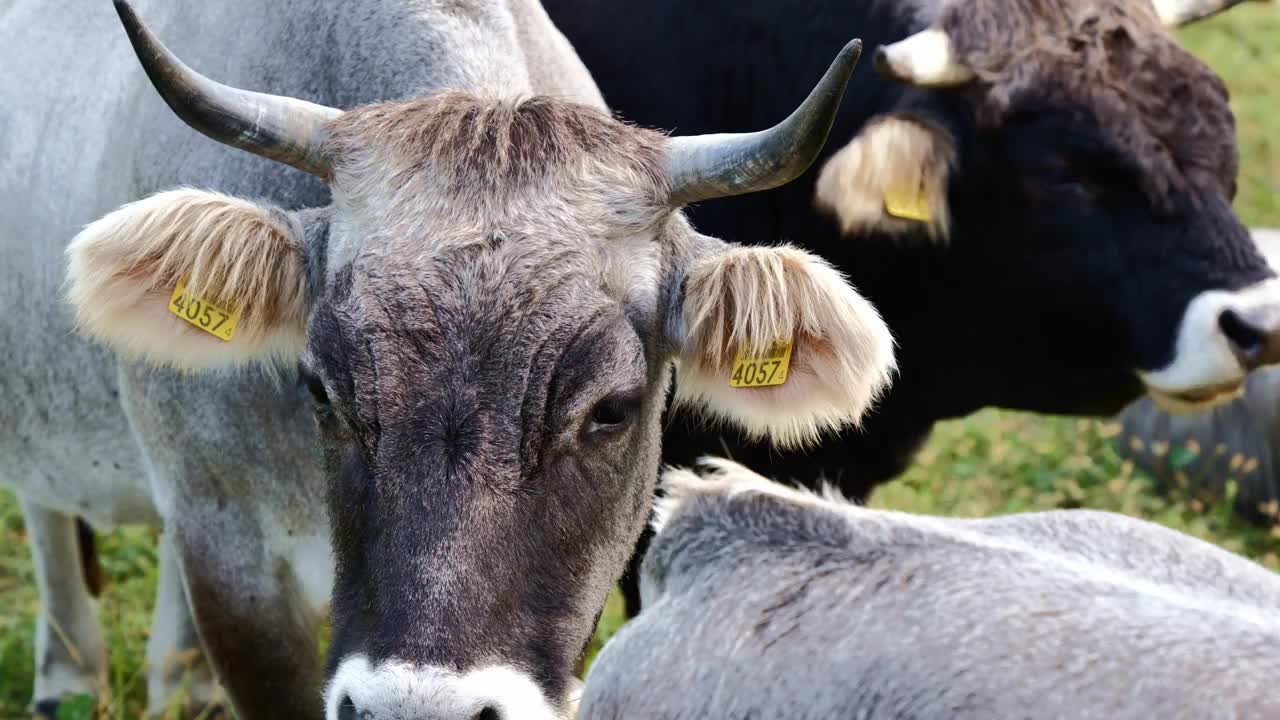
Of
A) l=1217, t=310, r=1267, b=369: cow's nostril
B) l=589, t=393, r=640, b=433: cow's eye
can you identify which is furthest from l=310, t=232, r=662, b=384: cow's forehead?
l=1217, t=310, r=1267, b=369: cow's nostril

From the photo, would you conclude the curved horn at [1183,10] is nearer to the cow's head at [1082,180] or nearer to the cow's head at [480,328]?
the cow's head at [1082,180]

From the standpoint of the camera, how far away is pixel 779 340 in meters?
3.07

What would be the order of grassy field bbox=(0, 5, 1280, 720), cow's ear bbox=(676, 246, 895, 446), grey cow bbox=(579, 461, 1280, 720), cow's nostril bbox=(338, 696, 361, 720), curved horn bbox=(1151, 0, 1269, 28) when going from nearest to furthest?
grey cow bbox=(579, 461, 1280, 720)
cow's nostril bbox=(338, 696, 361, 720)
cow's ear bbox=(676, 246, 895, 446)
curved horn bbox=(1151, 0, 1269, 28)
grassy field bbox=(0, 5, 1280, 720)

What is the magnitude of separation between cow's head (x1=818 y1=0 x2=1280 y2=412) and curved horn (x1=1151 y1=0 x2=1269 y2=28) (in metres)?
0.45

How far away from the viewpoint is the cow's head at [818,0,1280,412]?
14.3ft

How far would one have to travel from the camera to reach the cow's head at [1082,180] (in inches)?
172

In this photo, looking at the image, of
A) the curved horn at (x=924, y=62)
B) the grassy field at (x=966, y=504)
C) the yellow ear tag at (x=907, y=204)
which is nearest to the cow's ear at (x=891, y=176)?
the yellow ear tag at (x=907, y=204)

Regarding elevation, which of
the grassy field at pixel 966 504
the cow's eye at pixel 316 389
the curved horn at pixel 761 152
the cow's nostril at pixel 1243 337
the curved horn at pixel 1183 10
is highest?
the curved horn at pixel 761 152

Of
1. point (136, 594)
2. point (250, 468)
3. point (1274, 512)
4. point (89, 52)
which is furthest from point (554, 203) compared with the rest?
point (1274, 512)

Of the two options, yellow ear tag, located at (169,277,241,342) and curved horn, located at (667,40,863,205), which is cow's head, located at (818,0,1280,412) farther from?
yellow ear tag, located at (169,277,241,342)

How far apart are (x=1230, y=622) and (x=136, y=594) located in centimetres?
439

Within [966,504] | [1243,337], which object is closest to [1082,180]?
[1243,337]

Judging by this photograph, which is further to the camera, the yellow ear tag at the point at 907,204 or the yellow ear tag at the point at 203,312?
the yellow ear tag at the point at 907,204

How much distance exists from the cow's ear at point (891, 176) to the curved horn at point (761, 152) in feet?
4.53
